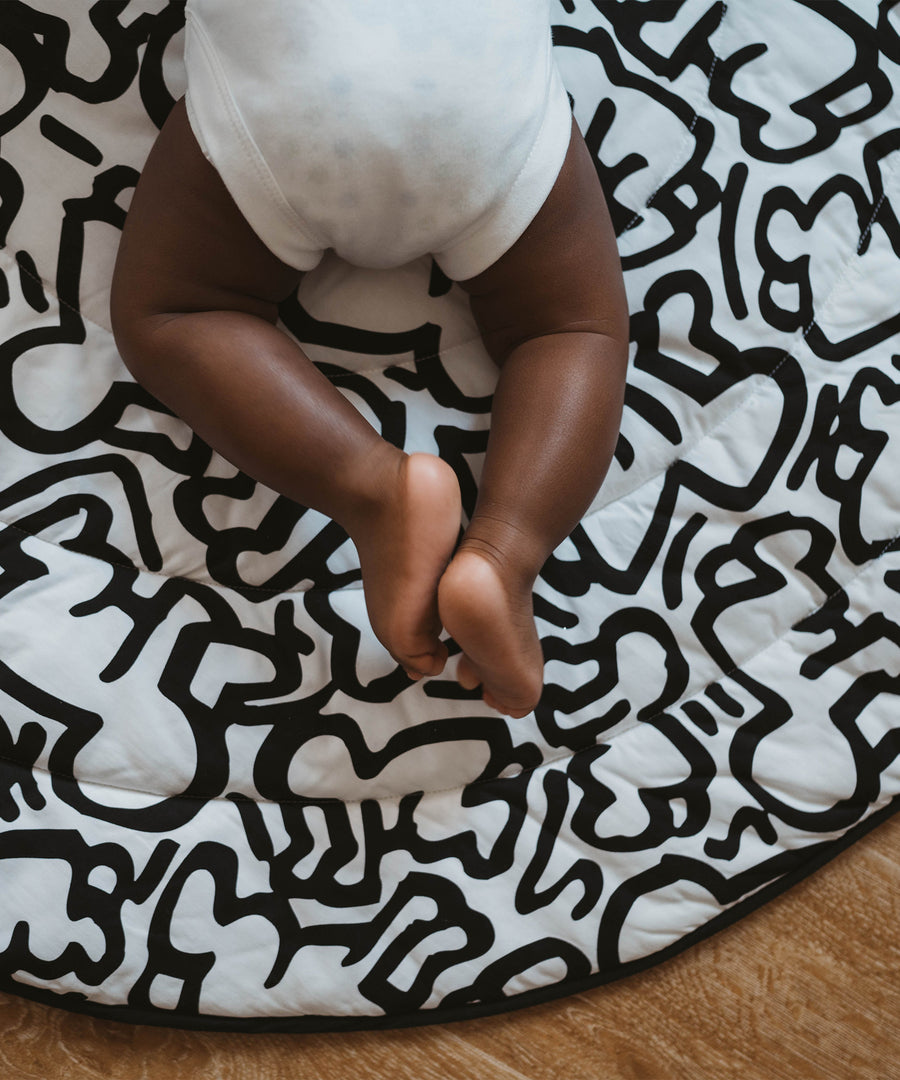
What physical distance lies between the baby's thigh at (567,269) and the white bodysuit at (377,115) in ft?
0.05

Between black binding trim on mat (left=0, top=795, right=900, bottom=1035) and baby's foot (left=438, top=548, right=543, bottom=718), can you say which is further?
black binding trim on mat (left=0, top=795, right=900, bottom=1035)

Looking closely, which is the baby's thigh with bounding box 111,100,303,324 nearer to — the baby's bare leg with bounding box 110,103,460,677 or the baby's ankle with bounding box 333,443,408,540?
the baby's bare leg with bounding box 110,103,460,677

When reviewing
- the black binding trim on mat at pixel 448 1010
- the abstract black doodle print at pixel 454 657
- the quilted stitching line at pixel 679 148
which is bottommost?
the black binding trim on mat at pixel 448 1010

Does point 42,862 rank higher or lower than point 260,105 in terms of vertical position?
lower

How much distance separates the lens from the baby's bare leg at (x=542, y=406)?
2.08ft

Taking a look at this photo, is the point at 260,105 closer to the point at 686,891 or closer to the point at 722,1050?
the point at 686,891

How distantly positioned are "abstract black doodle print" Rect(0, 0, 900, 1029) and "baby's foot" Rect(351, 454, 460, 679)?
0.12 m

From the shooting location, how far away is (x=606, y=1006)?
0.79m

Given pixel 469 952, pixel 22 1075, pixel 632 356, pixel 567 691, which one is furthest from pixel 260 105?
pixel 22 1075

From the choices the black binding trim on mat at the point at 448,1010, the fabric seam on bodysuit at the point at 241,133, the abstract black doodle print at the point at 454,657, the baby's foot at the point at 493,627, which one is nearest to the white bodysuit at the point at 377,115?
the fabric seam on bodysuit at the point at 241,133

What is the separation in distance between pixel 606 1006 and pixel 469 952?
0.44 ft

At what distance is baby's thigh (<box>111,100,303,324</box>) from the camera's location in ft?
2.11

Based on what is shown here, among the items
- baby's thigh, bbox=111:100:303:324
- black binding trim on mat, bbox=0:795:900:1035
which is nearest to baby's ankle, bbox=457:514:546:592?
baby's thigh, bbox=111:100:303:324

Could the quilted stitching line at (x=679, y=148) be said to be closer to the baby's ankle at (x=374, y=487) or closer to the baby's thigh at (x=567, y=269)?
the baby's thigh at (x=567, y=269)
